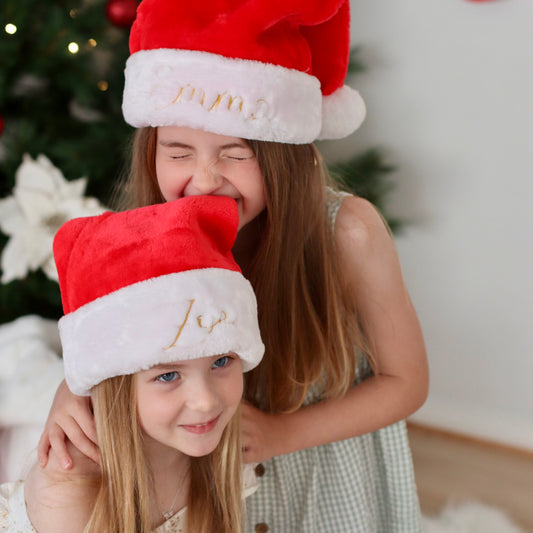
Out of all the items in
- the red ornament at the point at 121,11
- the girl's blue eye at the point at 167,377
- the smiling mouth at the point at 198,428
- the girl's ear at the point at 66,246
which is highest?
the red ornament at the point at 121,11

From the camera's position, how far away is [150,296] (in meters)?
0.72

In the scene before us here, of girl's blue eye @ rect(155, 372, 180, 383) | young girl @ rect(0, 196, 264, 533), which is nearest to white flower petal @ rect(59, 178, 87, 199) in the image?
young girl @ rect(0, 196, 264, 533)

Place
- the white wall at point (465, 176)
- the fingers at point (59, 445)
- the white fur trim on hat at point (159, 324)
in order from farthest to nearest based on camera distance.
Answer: the white wall at point (465, 176) → the fingers at point (59, 445) → the white fur trim on hat at point (159, 324)

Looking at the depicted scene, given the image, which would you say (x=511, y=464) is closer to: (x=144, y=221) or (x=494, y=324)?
(x=494, y=324)

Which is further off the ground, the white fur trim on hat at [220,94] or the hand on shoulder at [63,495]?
the white fur trim on hat at [220,94]

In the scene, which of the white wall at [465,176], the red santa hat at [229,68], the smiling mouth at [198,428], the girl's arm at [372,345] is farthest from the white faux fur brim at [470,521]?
the red santa hat at [229,68]

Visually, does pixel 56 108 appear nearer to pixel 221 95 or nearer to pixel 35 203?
pixel 35 203

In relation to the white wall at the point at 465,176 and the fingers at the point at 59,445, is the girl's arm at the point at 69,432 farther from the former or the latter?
the white wall at the point at 465,176

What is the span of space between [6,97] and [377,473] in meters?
1.07

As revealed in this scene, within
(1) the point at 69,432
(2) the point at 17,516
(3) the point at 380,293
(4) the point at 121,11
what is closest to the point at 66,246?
(1) the point at 69,432

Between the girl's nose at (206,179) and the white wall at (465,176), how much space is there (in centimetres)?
114

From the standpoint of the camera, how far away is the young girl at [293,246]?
864 millimetres

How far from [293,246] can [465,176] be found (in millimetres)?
1003

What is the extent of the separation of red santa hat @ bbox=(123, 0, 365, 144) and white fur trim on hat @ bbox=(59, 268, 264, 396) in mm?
234
